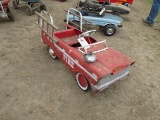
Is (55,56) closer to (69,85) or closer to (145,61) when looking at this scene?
(69,85)

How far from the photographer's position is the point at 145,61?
6418 millimetres

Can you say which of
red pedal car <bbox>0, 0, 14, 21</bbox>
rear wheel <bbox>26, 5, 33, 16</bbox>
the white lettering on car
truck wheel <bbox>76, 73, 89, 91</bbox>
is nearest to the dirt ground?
truck wheel <bbox>76, 73, 89, 91</bbox>

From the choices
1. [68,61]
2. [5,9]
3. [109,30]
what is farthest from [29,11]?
[68,61]

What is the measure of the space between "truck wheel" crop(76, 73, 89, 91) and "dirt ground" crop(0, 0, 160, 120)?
134mm

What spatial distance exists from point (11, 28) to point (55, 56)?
2992mm

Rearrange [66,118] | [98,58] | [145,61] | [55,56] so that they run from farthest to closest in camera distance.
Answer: [145,61] < [55,56] < [98,58] < [66,118]

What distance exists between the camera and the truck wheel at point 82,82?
4.67m

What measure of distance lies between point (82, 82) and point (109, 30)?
3656 millimetres

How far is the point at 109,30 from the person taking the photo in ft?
25.1

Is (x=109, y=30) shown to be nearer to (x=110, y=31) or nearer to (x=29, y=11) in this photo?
(x=110, y=31)

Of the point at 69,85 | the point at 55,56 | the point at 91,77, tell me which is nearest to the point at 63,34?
the point at 55,56

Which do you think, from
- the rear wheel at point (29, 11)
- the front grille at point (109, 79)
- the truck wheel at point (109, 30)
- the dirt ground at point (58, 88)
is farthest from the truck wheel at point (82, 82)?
the rear wheel at point (29, 11)

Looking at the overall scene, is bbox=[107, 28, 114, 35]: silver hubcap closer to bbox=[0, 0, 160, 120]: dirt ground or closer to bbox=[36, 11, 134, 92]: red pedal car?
bbox=[0, 0, 160, 120]: dirt ground

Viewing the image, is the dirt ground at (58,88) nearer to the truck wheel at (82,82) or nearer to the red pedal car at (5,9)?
the truck wheel at (82,82)
